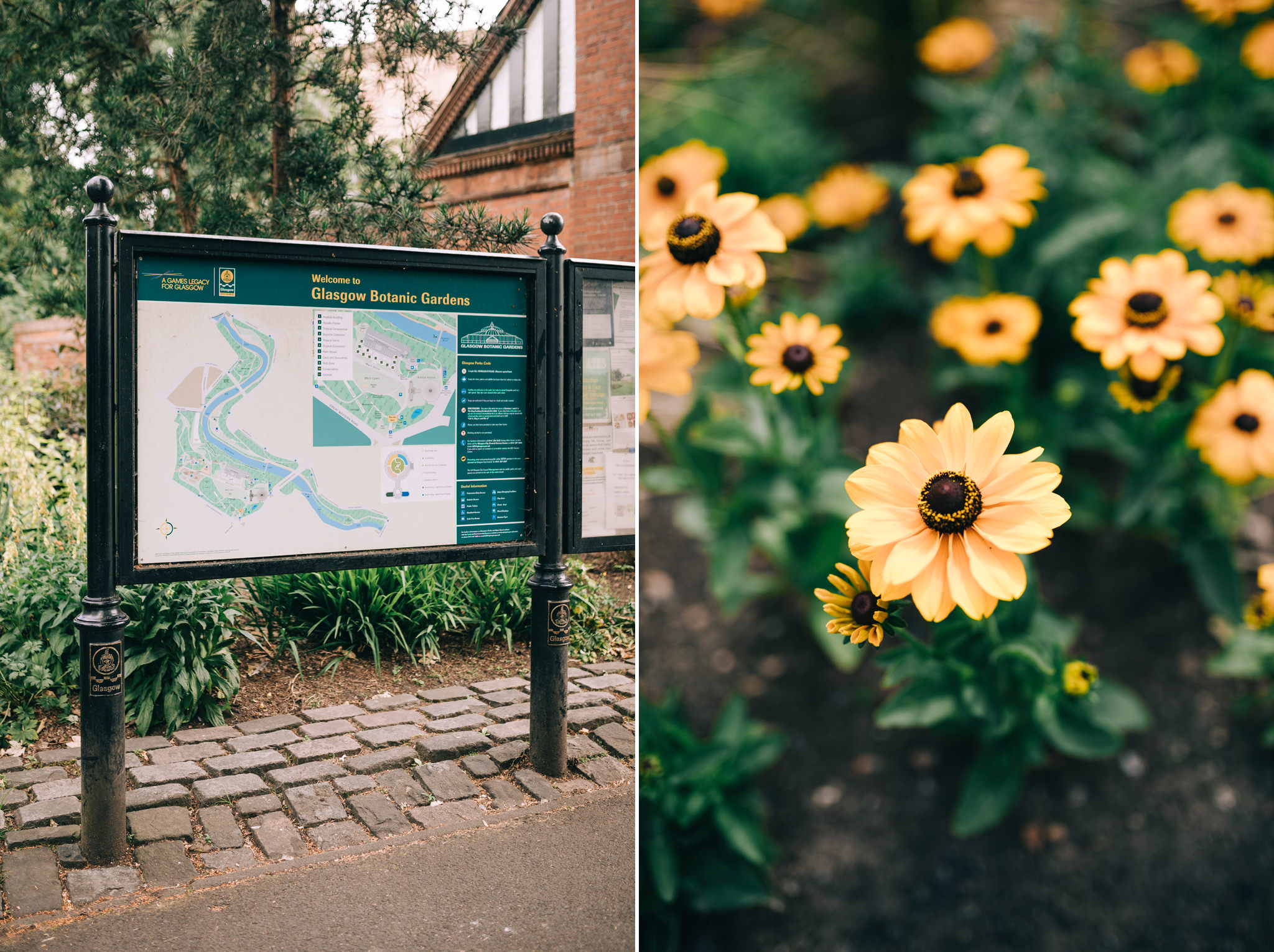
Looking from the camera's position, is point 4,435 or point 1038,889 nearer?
point 4,435

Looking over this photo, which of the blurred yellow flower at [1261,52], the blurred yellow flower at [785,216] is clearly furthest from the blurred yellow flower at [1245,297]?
the blurred yellow flower at [1261,52]

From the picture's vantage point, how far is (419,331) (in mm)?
1348

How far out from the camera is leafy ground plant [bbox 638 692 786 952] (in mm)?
1222

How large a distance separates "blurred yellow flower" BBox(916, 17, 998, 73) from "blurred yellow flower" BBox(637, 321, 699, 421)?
5.67 feet

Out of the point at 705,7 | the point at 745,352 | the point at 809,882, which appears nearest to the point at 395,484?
the point at 745,352

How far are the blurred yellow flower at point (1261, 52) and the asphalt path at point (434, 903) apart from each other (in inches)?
81.8

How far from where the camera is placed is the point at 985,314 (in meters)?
1.32

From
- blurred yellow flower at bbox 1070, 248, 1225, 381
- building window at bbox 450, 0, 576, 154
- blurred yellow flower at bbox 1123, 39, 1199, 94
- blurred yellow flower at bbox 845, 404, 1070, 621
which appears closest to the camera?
blurred yellow flower at bbox 845, 404, 1070, 621

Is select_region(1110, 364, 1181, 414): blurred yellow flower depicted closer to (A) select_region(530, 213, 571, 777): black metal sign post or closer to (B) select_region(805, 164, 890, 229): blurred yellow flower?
(A) select_region(530, 213, 571, 777): black metal sign post

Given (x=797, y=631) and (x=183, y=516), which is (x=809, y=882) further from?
(x=183, y=516)

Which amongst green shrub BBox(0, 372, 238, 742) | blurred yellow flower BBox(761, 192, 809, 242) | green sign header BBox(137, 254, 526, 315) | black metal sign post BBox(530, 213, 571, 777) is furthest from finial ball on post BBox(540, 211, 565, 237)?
green shrub BBox(0, 372, 238, 742)

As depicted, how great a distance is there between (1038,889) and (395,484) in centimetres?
121

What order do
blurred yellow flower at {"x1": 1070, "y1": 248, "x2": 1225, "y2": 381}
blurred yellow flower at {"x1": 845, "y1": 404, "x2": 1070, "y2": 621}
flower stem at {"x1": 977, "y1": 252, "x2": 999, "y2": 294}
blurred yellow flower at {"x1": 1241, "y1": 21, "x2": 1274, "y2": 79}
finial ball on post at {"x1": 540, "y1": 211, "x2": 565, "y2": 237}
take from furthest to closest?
blurred yellow flower at {"x1": 1241, "y1": 21, "x2": 1274, "y2": 79} < flower stem at {"x1": 977, "y1": 252, "x2": 999, "y2": 294} < finial ball on post at {"x1": 540, "y1": 211, "x2": 565, "y2": 237} < blurred yellow flower at {"x1": 1070, "y1": 248, "x2": 1225, "y2": 381} < blurred yellow flower at {"x1": 845, "y1": 404, "x2": 1070, "y2": 621}

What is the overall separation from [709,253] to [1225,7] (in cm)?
211
